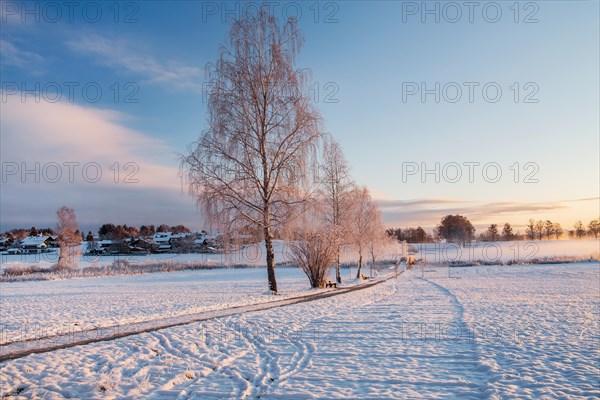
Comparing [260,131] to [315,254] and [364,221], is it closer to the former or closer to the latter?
[315,254]

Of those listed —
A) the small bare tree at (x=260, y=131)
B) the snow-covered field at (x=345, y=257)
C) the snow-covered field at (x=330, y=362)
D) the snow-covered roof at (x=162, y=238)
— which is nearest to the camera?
the snow-covered field at (x=330, y=362)

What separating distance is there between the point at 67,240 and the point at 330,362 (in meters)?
64.6

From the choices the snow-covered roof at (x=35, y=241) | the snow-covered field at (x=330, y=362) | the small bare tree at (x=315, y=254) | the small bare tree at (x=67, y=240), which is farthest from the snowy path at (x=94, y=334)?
the snow-covered roof at (x=35, y=241)

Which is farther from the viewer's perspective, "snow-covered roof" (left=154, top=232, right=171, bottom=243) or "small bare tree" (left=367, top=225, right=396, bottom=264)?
"snow-covered roof" (left=154, top=232, right=171, bottom=243)

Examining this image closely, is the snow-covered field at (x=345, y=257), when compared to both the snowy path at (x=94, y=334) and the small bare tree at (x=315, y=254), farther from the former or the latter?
the snowy path at (x=94, y=334)

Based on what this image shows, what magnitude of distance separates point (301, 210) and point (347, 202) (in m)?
13.2

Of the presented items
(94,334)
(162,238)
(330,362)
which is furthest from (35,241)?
(330,362)

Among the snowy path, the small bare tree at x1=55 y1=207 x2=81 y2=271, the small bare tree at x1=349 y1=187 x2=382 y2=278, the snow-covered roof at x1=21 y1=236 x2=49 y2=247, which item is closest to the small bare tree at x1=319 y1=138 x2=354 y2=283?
the small bare tree at x1=349 y1=187 x2=382 y2=278

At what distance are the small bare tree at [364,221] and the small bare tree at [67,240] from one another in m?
37.1

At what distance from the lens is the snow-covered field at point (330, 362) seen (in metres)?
6.58

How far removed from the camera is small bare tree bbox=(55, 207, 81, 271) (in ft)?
173

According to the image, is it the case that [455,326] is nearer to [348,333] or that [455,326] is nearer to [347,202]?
[348,333]

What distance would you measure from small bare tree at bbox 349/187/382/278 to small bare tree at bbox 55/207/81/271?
37089mm

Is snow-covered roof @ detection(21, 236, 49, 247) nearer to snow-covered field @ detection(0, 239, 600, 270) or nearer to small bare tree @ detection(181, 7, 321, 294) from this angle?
snow-covered field @ detection(0, 239, 600, 270)
